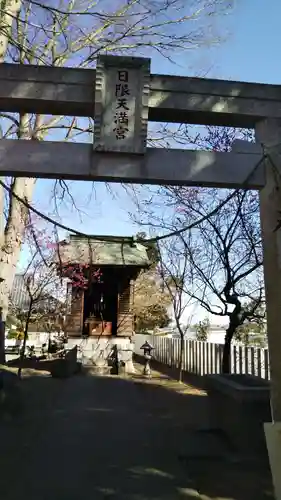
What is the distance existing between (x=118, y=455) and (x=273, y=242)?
3471 millimetres

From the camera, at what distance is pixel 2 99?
5008mm

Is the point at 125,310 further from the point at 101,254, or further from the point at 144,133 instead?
the point at 144,133

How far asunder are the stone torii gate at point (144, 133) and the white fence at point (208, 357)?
17.8 ft

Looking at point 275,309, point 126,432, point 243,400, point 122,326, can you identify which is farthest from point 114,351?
point 275,309

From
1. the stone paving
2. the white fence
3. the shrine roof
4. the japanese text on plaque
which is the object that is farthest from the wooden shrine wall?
the japanese text on plaque

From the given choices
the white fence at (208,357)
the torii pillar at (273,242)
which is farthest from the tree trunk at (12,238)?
the torii pillar at (273,242)

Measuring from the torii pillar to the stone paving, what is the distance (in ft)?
3.73

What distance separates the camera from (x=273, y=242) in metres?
4.97

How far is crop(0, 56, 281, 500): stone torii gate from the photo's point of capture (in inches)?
190

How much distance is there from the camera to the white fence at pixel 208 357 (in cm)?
1028

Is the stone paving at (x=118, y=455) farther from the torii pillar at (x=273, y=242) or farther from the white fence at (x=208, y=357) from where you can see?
the white fence at (x=208, y=357)

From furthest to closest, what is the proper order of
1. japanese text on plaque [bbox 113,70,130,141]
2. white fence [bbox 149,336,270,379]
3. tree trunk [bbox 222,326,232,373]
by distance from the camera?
1. tree trunk [bbox 222,326,232,373]
2. white fence [bbox 149,336,270,379]
3. japanese text on plaque [bbox 113,70,130,141]

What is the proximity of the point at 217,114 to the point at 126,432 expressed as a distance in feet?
17.2

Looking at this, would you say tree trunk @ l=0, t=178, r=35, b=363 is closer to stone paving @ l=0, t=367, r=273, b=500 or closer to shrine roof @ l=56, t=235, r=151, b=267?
stone paving @ l=0, t=367, r=273, b=500
